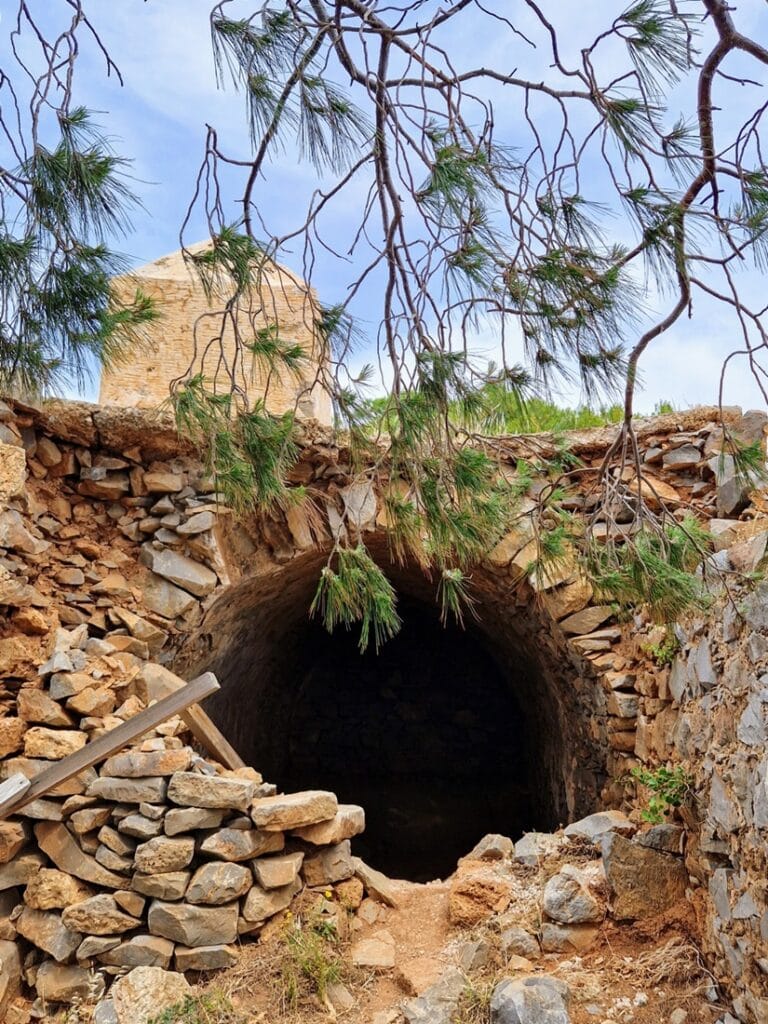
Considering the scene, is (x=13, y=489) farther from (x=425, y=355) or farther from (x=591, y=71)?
(x=591, y=71)

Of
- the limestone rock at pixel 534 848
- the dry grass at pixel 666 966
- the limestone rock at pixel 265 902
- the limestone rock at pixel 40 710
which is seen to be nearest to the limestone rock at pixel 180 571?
the limestone rock at pixel 40 710

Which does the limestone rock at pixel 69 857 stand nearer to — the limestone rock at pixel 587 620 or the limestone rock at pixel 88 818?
the limestone rock at pixel 88 818

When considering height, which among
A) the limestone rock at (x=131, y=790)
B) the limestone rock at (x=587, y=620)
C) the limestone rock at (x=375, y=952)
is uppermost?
the limestone rock at (x=587, y=620)

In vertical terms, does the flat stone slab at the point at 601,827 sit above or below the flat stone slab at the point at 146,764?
below

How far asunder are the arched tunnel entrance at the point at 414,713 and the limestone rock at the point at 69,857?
1365 millimetres

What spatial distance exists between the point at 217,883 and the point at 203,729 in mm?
746

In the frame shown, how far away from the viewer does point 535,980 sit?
11.1 feet

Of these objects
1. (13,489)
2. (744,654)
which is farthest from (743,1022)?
(13,489)

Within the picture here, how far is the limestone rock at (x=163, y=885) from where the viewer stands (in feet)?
12.4

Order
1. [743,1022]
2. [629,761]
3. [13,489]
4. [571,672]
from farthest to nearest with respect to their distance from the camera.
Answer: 1. [571,672]
2. [629,761]
3. [13,489]
4. [743,1022]

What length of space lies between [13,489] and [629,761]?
338 cm

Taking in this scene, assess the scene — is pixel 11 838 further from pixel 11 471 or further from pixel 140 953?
pixel 11 471

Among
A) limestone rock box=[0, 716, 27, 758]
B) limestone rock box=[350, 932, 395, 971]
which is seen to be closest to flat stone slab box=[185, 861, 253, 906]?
limestone rock box=[350, 932, 395, 971]

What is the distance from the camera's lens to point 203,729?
4.29m
